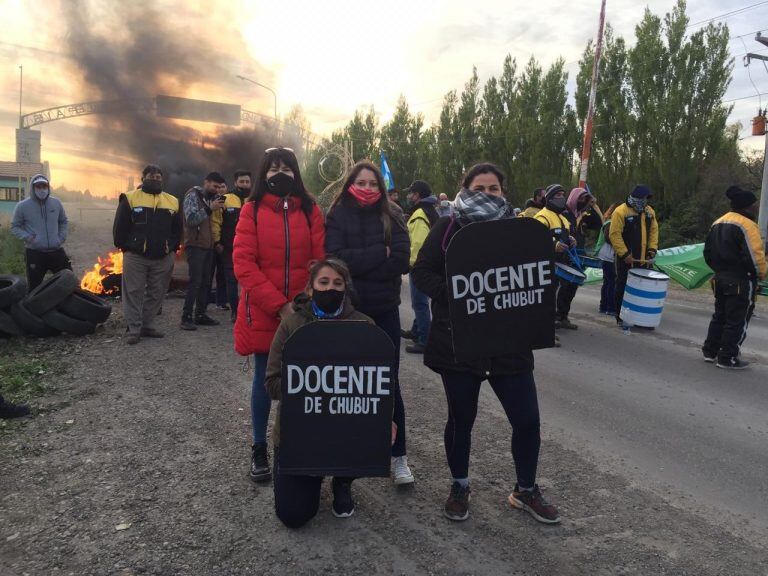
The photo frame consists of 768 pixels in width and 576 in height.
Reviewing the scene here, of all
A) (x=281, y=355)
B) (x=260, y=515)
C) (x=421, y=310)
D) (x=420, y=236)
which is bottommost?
(x=260, y=515)

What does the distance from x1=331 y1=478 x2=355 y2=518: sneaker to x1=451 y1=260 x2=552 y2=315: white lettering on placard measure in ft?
3.77

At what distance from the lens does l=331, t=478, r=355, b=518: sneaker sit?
3.02m

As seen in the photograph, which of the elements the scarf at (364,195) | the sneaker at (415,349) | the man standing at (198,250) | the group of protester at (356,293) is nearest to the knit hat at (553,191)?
the sneaker at (415,349)

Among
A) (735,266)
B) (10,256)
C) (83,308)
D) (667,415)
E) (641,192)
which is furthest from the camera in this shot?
(10,256)

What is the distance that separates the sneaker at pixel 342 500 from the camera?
9.92 feet

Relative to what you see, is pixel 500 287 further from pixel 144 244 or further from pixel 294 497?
pixel 144 244

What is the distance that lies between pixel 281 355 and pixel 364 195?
109 centimetres

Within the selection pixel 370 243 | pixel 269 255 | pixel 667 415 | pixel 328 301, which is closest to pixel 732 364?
pixel 667 415

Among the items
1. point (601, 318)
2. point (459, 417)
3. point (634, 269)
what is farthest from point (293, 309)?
point (601, 318)

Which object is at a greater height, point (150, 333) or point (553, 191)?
point (553, 191)

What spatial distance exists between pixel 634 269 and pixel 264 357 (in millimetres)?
6206

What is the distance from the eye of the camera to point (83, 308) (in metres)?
6.89

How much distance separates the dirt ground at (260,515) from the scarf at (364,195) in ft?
5.55

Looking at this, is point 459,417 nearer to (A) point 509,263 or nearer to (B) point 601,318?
(A) point 509,263
